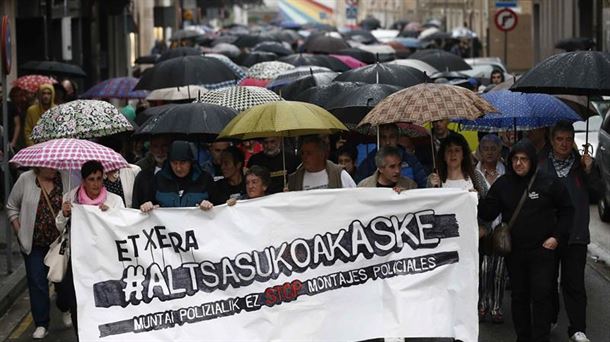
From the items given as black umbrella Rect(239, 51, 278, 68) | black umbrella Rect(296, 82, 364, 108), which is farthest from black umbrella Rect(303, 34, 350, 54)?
black umbrella Rect(296, 82, 364, 108)

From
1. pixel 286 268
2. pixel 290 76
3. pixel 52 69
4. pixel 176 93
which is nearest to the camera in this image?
pixel 286 268

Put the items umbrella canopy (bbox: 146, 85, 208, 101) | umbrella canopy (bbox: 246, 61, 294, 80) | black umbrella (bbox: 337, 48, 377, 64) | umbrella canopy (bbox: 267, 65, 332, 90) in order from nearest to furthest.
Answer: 1. umbrella canopy (bbox: 267, 65, 332, 90)
2. umbrella canopy (bbox: 146, 85, 208, 101)
3. umbrella canopy (bbox: 246, 61, 294, 80)
4. black umbrella (bbox: 337, 48, 377, 64)

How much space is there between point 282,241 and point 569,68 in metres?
3.13

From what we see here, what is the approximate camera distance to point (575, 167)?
11.2 m

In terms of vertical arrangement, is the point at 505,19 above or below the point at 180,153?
above

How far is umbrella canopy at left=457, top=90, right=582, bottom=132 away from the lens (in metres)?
12.6

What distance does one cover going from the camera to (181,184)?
1064 centimetres

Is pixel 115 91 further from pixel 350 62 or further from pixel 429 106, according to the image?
pixel 429 106

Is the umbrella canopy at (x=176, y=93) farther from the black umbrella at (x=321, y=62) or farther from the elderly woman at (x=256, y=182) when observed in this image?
the elderly woman at (x=256, y=182)

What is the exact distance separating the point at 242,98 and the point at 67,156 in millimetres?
3583

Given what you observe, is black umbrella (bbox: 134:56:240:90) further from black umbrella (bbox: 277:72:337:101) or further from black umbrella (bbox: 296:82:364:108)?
black umbrella (bbox: 296:82:364:108)

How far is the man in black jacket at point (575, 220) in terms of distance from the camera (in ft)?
35.9

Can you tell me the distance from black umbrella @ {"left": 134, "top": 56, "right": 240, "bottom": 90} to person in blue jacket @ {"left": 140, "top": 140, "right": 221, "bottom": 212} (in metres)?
6.89

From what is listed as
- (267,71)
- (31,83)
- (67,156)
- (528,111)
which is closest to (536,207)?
(528,111)
